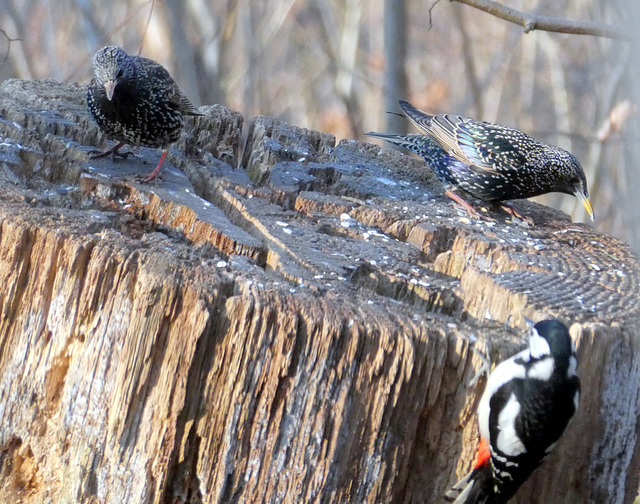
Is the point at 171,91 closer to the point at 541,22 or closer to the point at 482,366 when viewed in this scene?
the point at 541,22

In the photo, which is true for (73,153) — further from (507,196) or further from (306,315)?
(507,196)

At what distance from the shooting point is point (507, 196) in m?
4.16

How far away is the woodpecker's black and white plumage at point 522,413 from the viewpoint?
221 cm

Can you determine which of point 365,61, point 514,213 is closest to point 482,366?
point 514,213

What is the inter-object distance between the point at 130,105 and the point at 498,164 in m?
2.05

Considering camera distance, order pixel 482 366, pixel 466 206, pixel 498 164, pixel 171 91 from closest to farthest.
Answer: pixel 482 366 < pixel 466 206 < pixel 171 91 < pixel 498 164

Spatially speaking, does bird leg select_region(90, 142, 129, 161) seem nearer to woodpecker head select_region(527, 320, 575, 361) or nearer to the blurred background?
woodpecker head select_region(527, 320, 575, 361)

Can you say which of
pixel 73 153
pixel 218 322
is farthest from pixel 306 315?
pixel 73 153

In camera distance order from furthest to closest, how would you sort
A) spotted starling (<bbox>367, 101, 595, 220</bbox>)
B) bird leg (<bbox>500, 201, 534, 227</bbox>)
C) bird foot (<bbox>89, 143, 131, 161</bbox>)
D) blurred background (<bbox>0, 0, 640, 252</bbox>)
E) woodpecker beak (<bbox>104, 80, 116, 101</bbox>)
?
blurred background (<bbox>0, 0, 640, 252</bbox>), spotted starling (<bbox>367, 101, 595, 220</bbox>), bird leg (<bbox>500, 201, 534, 227</bbox>), woodpecker beak (<bbox>104, 80, 116, 101</bbox>), bird foot (<bbox>89, 143, 131, 161</bbox>)

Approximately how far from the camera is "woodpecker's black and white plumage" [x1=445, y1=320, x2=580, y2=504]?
221 centimetres

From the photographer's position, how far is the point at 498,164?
13.5 ft

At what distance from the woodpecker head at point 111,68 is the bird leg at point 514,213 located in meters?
2.21

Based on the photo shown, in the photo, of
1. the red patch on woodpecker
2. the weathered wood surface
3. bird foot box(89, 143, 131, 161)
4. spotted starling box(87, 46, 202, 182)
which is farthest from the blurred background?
the red patch on woodpecker

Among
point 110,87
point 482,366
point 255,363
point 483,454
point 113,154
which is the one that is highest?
point 110,87
